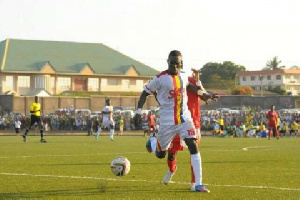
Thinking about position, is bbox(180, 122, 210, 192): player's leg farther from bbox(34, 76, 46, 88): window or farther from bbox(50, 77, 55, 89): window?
bbox(50, 77, 55, 89): window

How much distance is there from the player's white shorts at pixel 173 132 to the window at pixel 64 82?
319ft

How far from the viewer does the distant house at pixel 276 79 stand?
163625mm

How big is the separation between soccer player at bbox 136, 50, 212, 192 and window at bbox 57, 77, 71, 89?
97083mm

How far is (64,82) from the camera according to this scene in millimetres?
108375

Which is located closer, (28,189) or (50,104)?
(28,189)

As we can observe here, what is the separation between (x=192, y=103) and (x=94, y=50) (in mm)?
102722

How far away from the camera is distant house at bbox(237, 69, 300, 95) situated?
163625 mm

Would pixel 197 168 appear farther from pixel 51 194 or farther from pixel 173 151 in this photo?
pixel 51 194

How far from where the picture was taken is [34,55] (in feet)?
345

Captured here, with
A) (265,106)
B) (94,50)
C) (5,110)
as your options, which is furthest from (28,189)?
(94,50)

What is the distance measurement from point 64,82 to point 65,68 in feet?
10.6

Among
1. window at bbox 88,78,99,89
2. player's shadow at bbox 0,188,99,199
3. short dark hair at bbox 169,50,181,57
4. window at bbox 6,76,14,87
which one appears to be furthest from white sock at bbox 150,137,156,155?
window at bbox 88,78,99,89

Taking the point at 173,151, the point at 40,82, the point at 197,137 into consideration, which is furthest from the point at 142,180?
the point at 40,82

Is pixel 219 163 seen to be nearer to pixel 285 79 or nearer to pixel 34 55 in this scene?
pixel 34 55
